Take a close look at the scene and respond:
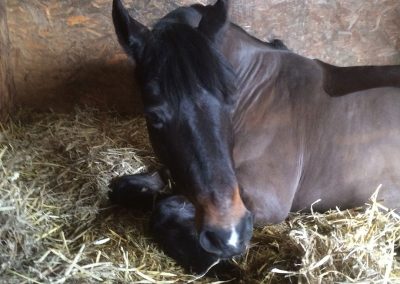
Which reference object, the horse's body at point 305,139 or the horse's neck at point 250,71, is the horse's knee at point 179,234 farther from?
the horse's neck at point 250,71

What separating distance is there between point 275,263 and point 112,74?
2013mm

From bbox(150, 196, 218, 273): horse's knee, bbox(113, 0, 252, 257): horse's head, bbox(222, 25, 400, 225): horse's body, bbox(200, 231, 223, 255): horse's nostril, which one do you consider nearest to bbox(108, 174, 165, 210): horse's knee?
bbox(150, 196, 218, 273): horse's knee

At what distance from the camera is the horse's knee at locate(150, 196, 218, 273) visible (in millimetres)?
2258

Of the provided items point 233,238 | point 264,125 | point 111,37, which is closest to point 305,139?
point 264,125

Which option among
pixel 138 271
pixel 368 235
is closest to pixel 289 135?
pixel 368 235

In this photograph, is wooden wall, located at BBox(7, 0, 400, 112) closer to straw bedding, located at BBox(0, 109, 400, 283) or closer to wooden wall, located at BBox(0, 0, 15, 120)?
wooden wall, located at BBox(0, 0, 15, 120)

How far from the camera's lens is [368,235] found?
7.25ft

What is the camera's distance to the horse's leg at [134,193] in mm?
2715

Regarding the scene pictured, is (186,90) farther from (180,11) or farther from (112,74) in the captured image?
(112,74)

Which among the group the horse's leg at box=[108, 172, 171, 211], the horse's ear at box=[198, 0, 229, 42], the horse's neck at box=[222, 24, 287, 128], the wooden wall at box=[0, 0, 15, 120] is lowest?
the horse's leg at box=[108, 172, 171, 211]

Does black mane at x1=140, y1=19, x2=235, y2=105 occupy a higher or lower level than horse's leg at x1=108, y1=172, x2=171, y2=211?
higher

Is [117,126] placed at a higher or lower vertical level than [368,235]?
lower

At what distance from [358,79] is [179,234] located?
50.8 inches

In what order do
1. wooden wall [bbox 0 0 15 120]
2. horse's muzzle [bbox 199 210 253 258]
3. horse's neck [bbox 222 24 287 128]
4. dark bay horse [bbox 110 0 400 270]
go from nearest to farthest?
horse's muzzle [bbox 199 210 253 258]
dark bay horse [bbox 110 0 400 270]
horse's neck [bbox 222 24 287 128]
wooden wall [bbox 0 0 15 120]
